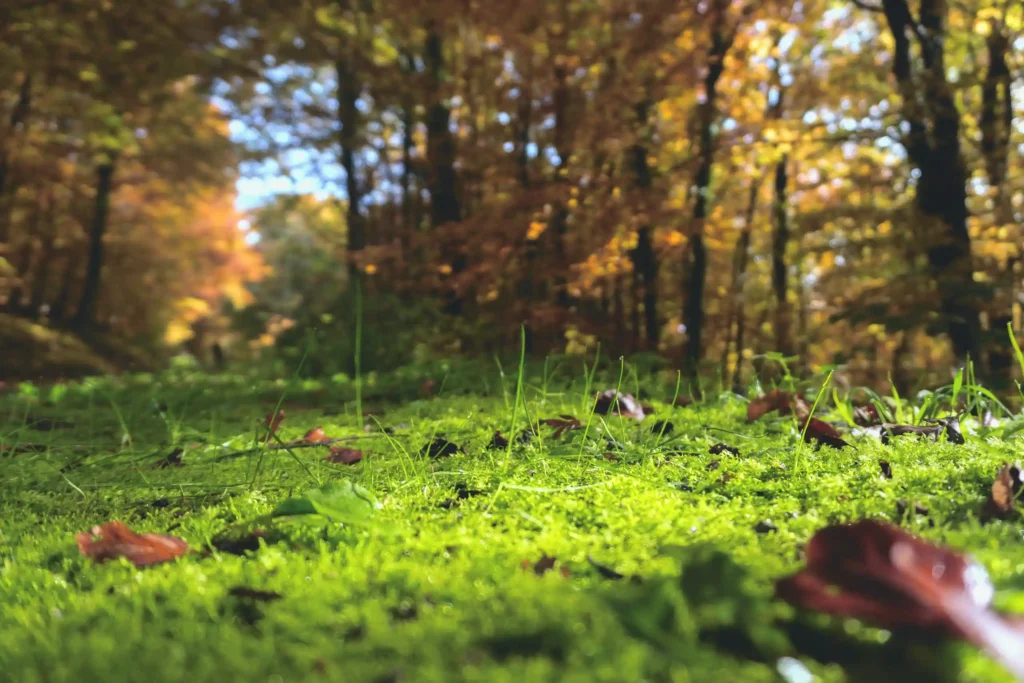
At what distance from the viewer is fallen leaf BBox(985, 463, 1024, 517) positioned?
3.23ft

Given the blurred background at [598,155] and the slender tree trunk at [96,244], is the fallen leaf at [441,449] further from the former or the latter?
the slender tree trunk at [96,244]

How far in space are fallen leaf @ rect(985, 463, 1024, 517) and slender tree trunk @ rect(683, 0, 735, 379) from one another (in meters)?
3.94

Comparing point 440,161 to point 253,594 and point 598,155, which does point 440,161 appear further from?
point 253,594

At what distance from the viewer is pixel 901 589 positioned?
54cm

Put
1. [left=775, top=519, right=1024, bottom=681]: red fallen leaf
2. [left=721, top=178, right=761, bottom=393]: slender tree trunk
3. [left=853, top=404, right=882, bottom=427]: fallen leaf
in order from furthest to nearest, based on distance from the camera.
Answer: [left=721, top=178, right=761, bottom=393]: slender tree trunk → [left=853, top=404, right=882, bottom=427]: fallen leaf → [left=775, top=519, right=1024, bottom=681]: red fallen leaf

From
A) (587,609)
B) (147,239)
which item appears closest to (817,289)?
(587,609)

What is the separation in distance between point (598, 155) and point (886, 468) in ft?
15.2

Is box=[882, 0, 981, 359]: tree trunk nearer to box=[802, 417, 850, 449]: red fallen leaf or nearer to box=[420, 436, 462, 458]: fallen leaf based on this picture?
box=[802, 417, 850, 449]: red fallen leaf

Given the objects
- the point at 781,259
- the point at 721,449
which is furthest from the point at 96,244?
the point at 721,449

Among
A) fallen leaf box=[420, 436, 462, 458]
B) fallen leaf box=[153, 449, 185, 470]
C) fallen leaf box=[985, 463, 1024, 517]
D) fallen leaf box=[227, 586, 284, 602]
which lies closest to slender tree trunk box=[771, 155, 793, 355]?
fallen leaf box=[420, 436, 462, 458]

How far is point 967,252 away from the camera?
4.62 metres

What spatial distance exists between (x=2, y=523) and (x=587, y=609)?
4.30ft

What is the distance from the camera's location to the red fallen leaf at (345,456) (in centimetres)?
166

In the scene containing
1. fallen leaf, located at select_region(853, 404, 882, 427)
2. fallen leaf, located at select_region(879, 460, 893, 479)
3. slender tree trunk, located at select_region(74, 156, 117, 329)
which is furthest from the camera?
slender tree trunk, located at select_region(74, 156, 117, 329)
